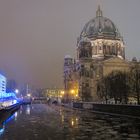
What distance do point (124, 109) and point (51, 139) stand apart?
32327 millimetres

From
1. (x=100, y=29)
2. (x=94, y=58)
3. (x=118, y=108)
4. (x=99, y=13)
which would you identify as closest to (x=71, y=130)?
(x=118, y=108)

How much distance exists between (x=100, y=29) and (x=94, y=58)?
13.5 metres

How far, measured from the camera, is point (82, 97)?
440ft

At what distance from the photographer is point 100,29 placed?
508 ft

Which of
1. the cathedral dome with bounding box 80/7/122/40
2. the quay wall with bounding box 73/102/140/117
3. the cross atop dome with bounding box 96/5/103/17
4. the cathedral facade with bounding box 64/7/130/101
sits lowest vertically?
the quay wall with bounding box 73/102/140/117

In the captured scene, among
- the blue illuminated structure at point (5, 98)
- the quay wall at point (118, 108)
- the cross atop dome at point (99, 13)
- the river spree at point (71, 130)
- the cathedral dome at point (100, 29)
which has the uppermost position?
the cross atop dome at point (99, 13)

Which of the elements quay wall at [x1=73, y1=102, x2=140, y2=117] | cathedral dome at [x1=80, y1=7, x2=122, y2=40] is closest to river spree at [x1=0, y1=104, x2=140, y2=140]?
quay wall at [x1=73, y1=102, x2=140, y2=117]

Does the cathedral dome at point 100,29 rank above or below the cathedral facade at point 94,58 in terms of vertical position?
above

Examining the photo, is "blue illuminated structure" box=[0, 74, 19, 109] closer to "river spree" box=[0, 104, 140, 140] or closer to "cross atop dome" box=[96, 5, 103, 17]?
"river spree" box=[0, 104, 140, 140]

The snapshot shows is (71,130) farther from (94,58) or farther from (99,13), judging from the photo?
(99,13)

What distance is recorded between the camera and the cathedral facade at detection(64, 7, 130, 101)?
13875 centimetres

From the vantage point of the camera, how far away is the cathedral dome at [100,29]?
15438 centimetres

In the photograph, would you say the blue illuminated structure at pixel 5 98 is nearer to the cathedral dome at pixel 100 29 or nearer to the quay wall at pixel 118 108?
the quay wall at pixel 118 108

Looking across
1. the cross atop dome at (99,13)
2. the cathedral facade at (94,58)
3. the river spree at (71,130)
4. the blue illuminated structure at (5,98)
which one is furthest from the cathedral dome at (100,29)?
the river spree at (71,130)
